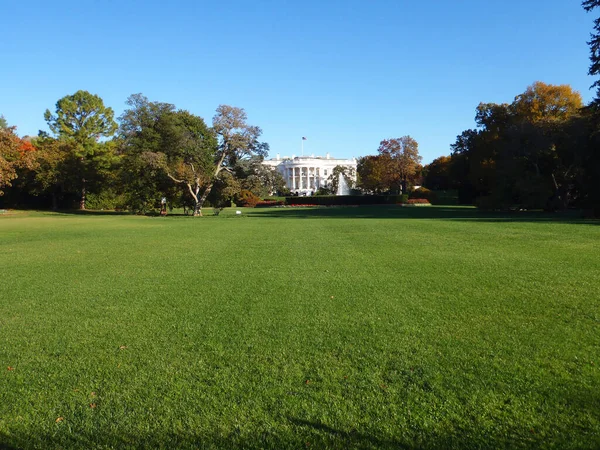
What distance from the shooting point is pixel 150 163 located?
1501 inches

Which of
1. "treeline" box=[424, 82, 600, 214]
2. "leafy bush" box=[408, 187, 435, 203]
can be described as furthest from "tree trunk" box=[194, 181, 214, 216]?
"leafy bush" box=[408, 187, 435, 203]

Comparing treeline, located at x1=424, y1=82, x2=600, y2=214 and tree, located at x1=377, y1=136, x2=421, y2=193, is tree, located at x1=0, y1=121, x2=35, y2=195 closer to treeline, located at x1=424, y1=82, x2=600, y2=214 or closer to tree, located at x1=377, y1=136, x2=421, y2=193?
treeline, located at x1=424, y1=82, x2=600, y2=214

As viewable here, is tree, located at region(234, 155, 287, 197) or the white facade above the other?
the white facade

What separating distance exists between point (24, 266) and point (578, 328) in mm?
11695

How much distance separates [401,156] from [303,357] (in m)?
75.4

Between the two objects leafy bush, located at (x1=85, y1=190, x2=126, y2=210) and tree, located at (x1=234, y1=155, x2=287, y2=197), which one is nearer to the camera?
tree, located at (x1=234, y1=155, x2=287, y2=197)

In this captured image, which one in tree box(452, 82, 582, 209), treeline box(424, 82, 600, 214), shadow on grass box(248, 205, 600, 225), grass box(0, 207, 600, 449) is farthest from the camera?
tree box(452, 82, 582, 209)

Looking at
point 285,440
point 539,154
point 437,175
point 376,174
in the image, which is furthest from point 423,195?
point 285,440

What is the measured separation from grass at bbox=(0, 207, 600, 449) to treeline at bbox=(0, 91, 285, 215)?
99.6 ft

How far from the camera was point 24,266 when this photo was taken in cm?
1191

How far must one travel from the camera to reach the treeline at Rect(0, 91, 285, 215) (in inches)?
1586

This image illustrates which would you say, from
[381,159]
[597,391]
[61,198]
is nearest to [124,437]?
[597,391]

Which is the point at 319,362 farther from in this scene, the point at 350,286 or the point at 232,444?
the point at 350,286

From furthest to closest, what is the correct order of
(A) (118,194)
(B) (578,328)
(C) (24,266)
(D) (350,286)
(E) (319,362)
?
(A) (118,194) → (C) (24,266) → (D) (350,286) → (B) (578,328) → (E) (319,362)
